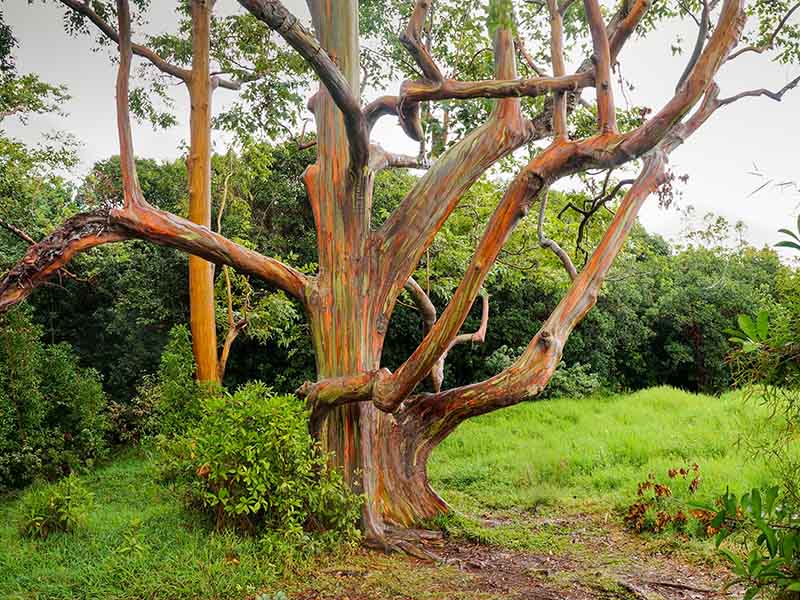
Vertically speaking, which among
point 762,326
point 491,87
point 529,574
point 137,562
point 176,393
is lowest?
point 529,574

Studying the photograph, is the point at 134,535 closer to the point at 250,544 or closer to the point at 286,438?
the point at 250,544

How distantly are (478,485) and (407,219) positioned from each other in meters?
3.65

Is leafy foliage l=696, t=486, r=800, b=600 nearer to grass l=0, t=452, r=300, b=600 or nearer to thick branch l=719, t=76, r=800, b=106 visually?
grass l=0, t=452, r=300, b=600

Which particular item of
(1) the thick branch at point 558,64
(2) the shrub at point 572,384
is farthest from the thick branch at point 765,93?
(2) the shrub at point 572,384

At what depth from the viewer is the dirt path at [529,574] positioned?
161 inches

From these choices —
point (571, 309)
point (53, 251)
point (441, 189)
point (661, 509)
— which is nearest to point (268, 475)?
point (53, 251)

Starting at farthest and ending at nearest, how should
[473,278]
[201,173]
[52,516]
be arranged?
[201,173]
[52,516]
[473,278]

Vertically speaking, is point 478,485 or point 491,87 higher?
point 491,87

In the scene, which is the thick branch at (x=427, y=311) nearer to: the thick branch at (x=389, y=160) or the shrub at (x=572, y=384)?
the thick branch at (x=389, y=160)

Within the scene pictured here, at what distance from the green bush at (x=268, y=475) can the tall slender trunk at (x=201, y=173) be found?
3520 millimetres

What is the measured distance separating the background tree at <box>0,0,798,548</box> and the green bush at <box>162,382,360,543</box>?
26 centimetres

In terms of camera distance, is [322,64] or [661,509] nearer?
[322,64]

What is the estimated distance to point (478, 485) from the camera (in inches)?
297

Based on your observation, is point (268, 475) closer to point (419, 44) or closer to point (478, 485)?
point (419, 44)
